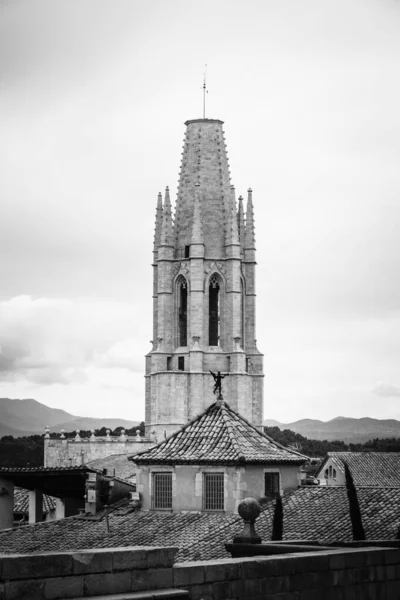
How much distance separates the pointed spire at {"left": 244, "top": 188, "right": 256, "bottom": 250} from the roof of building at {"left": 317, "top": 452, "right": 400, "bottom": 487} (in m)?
43.6

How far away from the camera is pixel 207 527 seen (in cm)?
3095

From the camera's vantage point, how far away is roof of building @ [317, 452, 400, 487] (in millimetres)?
75938

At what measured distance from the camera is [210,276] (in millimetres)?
122562

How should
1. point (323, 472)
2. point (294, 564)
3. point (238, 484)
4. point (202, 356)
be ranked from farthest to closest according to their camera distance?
point (202, 356) → point (323, 472) → point (238, 484) → point (294, 564)

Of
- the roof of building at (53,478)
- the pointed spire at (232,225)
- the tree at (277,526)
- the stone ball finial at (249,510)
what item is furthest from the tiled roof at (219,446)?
the pointed spire at (232,225)

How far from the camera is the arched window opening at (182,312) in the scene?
4843 inches

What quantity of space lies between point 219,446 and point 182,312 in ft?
293

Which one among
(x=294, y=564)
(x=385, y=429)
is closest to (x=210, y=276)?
(x=385, y=429)

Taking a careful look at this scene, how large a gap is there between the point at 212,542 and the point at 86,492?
798cm

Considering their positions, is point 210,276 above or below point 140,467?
above

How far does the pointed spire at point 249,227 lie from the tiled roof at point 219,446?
90180 millimetres

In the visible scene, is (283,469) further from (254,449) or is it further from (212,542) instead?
(212,542)

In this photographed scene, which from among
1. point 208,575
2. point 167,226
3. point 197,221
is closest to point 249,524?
point 208,575

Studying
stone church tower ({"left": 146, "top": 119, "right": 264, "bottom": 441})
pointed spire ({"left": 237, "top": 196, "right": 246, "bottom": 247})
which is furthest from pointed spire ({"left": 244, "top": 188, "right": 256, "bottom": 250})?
stone church tower ({"left": 146, "top": 119, "right": 264, "bottom": 441})
